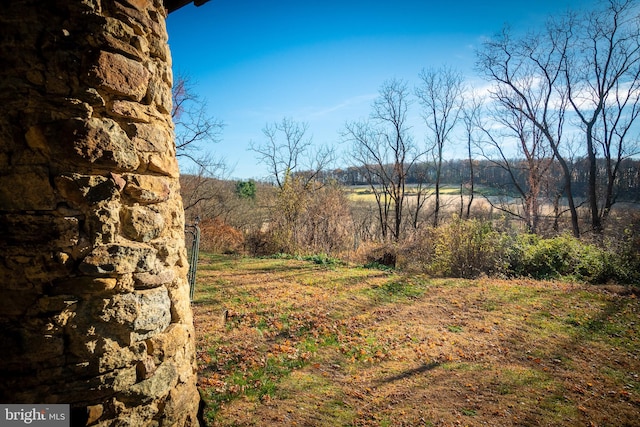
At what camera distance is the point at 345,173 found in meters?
30.7

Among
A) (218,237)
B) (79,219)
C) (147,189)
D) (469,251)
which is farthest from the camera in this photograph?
(218,237)

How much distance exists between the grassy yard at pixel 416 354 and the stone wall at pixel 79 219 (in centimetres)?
150

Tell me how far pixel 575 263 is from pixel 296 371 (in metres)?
11.2

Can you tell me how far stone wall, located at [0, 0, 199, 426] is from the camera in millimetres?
1796

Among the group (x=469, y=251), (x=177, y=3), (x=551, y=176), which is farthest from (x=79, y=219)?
(x=551, y=176)

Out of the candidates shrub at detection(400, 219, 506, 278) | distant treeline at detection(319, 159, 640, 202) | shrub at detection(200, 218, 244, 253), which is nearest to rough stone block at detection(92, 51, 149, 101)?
shrub at detection(400, 219, 506, 278)

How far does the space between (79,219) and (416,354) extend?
16.4 feet

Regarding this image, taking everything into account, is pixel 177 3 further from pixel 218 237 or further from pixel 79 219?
pixel 218 237

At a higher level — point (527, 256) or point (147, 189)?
point (147, 189)

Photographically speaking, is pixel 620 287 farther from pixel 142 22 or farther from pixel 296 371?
pixel 142 22

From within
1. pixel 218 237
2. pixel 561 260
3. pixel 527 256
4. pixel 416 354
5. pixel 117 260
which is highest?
pixel 117 260

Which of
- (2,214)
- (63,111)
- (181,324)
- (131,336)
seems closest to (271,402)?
(181,324)

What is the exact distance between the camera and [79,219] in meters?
1.92

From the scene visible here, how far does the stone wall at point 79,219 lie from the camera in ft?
5.89
